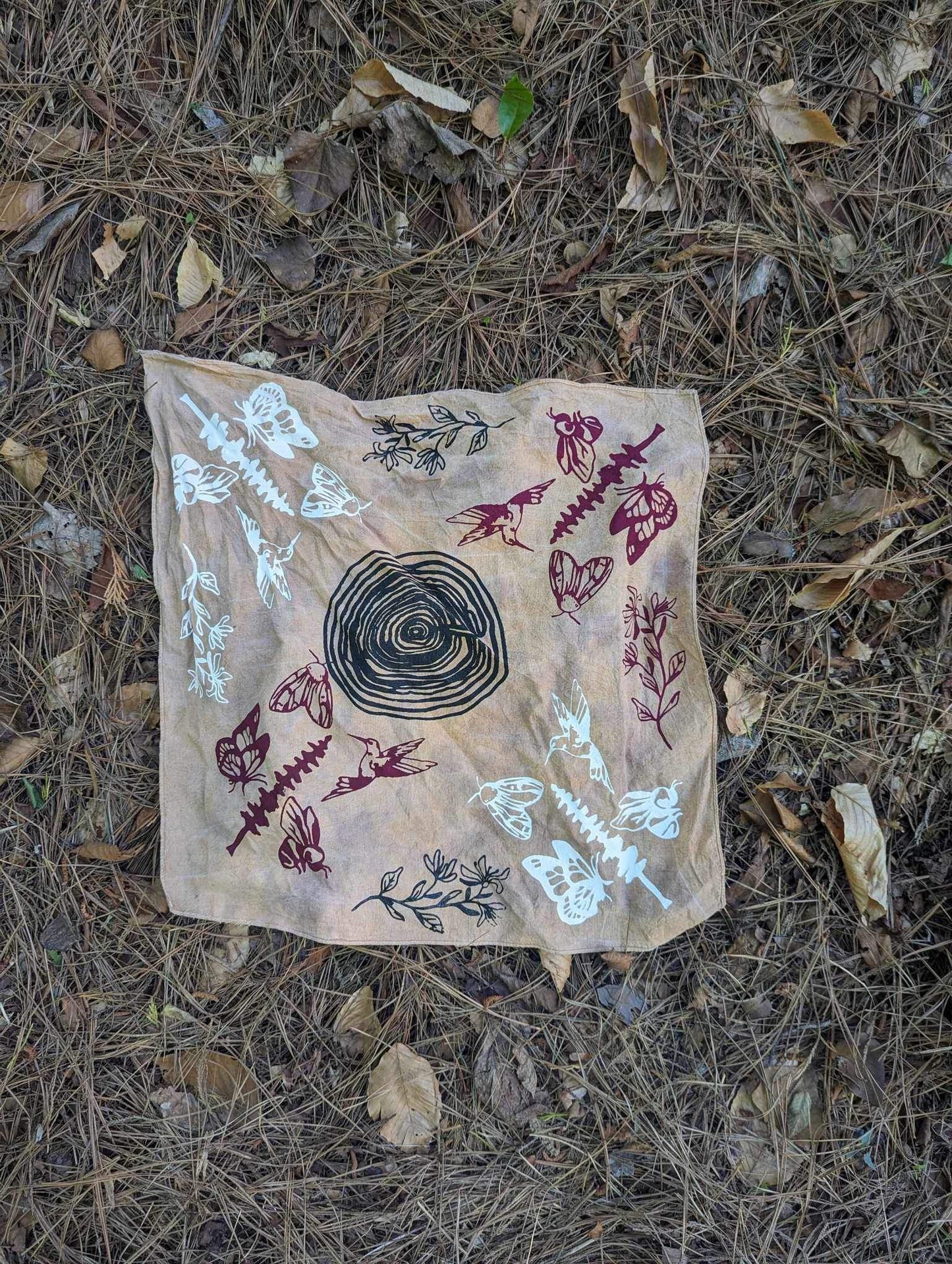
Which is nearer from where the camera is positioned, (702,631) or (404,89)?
(404,89)

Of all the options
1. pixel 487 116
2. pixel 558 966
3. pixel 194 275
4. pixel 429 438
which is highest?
pixel 487 116

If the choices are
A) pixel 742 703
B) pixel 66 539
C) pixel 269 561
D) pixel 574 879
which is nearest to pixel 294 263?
pixel 269 561

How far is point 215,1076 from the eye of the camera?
66.4 inches

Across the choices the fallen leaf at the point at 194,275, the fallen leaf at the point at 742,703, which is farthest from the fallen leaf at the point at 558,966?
the fallen leaf at the point at 194,275

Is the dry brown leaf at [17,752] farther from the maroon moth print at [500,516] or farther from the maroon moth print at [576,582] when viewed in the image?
the maroon moth print at [576,582]

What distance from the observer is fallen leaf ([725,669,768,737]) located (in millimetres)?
1712

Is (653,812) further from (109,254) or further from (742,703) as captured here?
(109,254)

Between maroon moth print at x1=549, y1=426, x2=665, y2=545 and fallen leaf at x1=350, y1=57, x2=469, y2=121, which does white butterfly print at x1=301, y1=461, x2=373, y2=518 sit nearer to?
maroon moth print at x1=549, y1=426, x2=665, y2=545

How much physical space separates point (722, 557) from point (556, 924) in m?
0.98

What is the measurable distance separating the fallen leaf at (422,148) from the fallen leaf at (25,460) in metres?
1.12

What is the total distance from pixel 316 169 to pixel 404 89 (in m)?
0.27

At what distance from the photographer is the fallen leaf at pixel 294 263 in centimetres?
171

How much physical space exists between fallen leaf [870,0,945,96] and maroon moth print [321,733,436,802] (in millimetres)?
1987

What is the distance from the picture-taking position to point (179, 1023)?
5.59 ft
